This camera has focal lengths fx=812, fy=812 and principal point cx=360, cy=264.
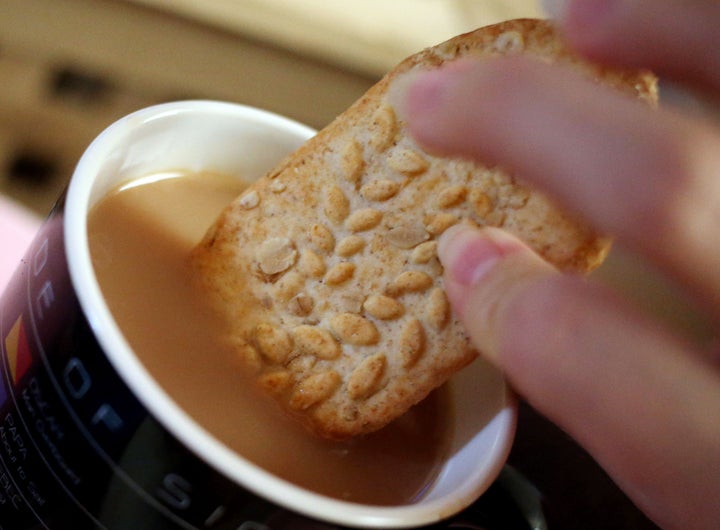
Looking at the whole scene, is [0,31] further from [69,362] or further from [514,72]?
[514,72]

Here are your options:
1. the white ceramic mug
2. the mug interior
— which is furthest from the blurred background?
the white ceramic mug

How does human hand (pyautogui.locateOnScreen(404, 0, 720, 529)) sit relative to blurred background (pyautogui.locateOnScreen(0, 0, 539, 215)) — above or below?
above

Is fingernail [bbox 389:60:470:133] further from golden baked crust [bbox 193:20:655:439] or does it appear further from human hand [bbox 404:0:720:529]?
golden baked crust [bbox 193:20:655:439]

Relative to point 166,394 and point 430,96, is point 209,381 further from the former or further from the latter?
point 430,96

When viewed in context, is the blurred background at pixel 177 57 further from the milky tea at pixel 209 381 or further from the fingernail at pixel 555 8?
the fingernail at pixel 555 8

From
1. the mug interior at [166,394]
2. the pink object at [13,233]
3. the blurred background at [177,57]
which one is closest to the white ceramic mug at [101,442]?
the mug interior at [166,394]

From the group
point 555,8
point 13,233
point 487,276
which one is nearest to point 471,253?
point 487,276
